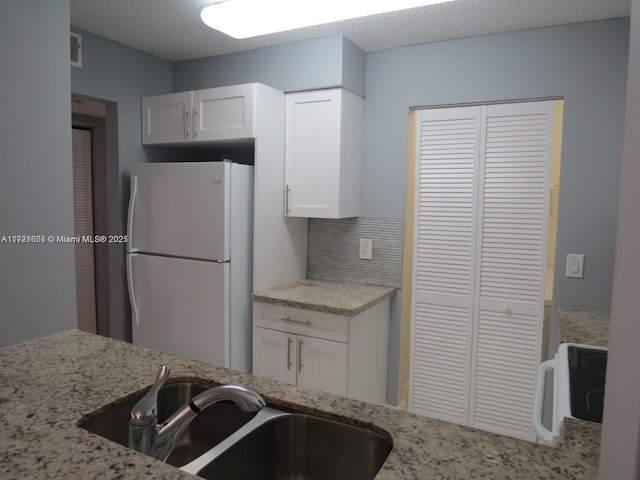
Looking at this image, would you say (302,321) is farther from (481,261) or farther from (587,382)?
(587,382)

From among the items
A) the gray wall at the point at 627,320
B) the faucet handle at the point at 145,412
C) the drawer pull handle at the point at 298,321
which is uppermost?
the gray wall at the point at 627,320

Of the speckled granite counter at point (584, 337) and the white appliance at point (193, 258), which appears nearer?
the speckled granite counter at point (584, 337)

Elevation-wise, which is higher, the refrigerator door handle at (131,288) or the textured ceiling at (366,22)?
the textured ceiling at (366,22)

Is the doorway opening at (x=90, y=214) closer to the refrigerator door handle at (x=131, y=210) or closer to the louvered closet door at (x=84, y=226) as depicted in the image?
the louvered closet door at (x=84, y=226)

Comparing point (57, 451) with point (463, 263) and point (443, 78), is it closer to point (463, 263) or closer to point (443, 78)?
point (463, 263)

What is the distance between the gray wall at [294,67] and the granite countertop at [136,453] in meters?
1.96

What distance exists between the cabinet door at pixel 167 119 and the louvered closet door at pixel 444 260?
152 centimetres

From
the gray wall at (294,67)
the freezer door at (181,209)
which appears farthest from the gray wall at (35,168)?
the gray wall at (294,67)

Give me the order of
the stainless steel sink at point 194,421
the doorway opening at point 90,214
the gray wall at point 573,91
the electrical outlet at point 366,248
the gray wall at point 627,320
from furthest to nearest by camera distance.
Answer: the doorway opening at point 90,214, the electrical outlet at point 366,248, the gray wall at point 573,91, the stainless steel sink at point 194,421, the gray wall at point 627,320

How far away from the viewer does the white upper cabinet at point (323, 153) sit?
275 centimetres

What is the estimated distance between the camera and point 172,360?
4.59ft

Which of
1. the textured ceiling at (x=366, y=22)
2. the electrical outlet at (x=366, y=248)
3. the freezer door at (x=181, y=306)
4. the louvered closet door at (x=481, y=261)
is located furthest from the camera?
the electrical outlet at (x=366, y=248)

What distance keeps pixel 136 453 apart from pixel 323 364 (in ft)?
5.69

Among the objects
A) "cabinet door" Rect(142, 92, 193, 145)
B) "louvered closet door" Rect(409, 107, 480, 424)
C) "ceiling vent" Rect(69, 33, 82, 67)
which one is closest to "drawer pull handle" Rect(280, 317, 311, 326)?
"louvered closet door" Rect(409, 107, 480, 424)
